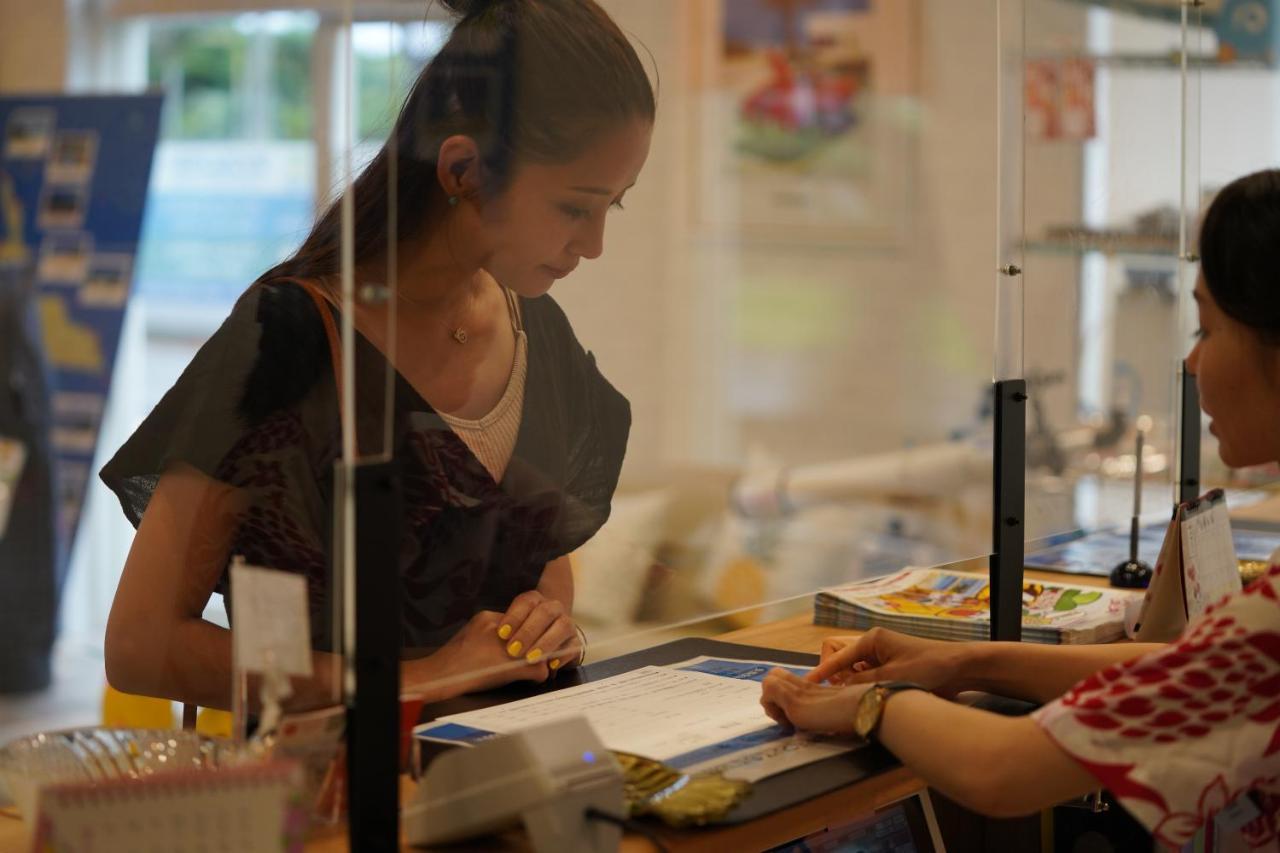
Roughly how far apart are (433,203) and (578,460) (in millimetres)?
370

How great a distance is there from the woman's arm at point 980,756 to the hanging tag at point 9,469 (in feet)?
13.3

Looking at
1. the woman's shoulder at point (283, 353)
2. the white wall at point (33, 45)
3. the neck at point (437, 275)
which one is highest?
the white wall at point (33, 45)

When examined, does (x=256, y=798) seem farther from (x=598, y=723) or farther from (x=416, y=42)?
(x=416, y=42)

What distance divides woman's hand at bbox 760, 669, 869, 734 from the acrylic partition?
111 cm

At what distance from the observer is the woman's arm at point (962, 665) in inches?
61.3

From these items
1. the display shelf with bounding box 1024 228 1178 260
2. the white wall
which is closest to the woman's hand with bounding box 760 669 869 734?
the display shelf with bounding box 1024 228 1178 260

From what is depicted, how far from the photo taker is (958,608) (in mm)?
1969

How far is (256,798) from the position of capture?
1.00 m

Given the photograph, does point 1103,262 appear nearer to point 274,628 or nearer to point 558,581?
point 558,581

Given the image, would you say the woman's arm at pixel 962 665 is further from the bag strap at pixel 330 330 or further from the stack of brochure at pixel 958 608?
the bag strap at pixel 330 330

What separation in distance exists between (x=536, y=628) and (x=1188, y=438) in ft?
3.98

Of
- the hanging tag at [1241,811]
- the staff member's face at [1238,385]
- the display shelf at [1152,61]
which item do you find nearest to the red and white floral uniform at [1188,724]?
the hanging tag at [1241,811]

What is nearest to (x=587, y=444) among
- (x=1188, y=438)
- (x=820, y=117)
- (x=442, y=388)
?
(x=442, y=388)

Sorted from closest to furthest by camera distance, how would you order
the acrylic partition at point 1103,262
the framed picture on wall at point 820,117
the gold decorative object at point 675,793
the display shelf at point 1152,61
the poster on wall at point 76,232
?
the gold decorative object at point 675,793 < the acrylic partition at point 1103,262 < the display shelf at point 1152,61 < the poster on wall at point 76,232 < the framed picture on wall at point 820,117
